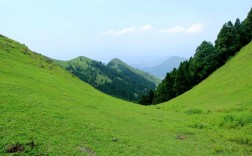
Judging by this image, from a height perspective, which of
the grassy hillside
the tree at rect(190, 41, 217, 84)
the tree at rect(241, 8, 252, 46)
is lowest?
the grassy hillside

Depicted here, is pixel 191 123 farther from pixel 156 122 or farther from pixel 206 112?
pixel 206 112

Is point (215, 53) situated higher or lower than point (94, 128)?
higher

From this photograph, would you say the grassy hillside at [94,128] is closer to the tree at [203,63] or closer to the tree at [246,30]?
the tree at [203,63]

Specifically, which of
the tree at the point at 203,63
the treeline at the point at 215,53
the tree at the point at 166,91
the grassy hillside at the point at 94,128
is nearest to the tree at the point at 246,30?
the treeline at the point at 215,53

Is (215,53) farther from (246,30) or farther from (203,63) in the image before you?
(246,30)

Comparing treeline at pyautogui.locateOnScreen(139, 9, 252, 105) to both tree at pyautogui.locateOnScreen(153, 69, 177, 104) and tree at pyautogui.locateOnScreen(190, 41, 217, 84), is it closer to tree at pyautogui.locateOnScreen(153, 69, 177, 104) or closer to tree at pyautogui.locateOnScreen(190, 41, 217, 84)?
tree at pyautogui.locateOnScreen(190, 41, 217, 84)

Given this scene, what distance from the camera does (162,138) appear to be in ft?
85.6

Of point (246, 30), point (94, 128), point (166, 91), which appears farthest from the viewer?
point (166, 91)

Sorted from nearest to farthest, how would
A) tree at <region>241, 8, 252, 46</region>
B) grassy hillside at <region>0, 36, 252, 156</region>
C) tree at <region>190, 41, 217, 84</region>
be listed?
grassy hillside at <region>0, 36, 252, 156</region> → tree at <region>190, 41, 217, 84</region> → tree at <region>241, 8, 252, 46</region>

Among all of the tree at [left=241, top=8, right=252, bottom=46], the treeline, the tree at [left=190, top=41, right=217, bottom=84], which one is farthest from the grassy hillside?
the tree at [left=241, top=8, right=252, bottom=46]

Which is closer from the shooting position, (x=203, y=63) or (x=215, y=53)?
(x=215, y=53)

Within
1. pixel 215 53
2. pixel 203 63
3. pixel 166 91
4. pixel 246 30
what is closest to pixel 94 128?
pixel 203 63

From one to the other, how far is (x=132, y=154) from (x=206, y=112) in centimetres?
2231

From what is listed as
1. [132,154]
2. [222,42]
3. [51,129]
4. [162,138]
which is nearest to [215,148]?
[162,138]
